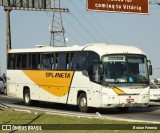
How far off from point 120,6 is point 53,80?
5802mm

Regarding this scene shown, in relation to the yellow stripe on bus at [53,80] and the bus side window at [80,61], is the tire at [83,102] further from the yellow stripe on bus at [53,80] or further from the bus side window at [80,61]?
the bus side window at [80,61]

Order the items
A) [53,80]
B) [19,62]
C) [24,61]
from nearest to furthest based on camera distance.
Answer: [53,80]
[24,61]
[19,62]

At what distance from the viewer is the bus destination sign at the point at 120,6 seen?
28.9 metres

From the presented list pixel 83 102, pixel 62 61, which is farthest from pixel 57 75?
pixel 83 102

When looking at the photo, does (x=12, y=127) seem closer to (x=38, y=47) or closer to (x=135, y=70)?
(x=135, y=70)

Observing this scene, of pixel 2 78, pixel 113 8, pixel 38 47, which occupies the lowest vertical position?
pixel 2 78

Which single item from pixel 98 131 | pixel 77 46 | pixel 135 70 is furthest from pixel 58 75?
pixel 98 131

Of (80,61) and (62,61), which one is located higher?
(80,61)

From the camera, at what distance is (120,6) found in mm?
29719

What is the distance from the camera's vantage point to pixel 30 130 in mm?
14562

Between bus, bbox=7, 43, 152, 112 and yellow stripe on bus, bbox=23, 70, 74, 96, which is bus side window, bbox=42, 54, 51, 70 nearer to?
bus, bbox=7, 43, 152, 112

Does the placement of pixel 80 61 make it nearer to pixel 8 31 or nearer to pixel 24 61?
pixel 24 61

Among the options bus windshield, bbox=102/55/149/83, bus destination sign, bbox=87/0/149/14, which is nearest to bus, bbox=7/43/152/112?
bus windshield, bbox=102/55/149/83

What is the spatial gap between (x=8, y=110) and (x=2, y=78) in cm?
2501
